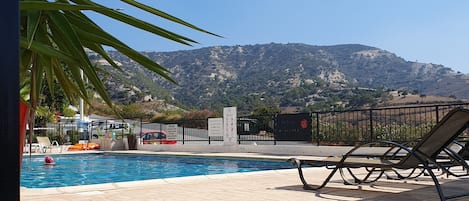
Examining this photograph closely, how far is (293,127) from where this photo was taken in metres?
13.6

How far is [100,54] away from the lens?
4.50ft

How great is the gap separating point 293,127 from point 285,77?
61.0 m

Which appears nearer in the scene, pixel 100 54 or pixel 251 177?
pixel 100 54

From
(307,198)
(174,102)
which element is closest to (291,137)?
(307,198)

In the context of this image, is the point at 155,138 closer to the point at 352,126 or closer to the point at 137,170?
the point at 137,170

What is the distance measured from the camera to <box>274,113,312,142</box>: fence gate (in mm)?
13203

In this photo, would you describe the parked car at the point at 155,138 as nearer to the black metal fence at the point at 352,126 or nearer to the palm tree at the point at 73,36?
the black metal fence at the point at 352,126

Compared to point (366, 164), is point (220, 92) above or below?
above

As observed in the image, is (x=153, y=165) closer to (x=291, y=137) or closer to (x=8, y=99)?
(x=291, y=137)

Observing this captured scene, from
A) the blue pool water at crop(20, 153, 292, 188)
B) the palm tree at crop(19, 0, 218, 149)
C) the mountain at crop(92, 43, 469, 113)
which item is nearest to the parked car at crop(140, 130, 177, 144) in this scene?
the blue pool water at crop(20, 153, 292, 188)

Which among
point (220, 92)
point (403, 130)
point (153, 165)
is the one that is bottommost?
point (153, 165)

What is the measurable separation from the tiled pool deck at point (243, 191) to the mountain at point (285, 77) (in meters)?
47.9

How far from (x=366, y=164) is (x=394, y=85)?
84.2 metres

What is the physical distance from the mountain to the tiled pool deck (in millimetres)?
47895
